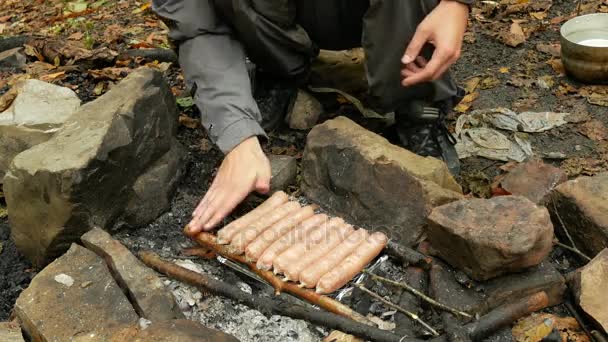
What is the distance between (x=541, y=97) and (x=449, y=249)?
210 cm

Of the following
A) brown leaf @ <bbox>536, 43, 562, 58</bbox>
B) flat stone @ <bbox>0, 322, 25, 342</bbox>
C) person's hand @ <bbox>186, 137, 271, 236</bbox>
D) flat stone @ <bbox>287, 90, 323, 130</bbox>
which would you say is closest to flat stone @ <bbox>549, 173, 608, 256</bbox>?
person's hand @ <bbox>186, 137, 271, 236</bbox>

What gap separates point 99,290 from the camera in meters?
2.79

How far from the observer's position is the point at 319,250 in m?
2.96

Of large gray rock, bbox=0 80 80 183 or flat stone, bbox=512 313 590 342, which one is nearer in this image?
flat stone, bbox=512 313 590 342

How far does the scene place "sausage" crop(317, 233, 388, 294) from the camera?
2.78m

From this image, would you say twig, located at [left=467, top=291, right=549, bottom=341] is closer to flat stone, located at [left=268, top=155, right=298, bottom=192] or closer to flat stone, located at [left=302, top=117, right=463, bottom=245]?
flat stone, located at [left=302, top=117, right=463, bottom=245]

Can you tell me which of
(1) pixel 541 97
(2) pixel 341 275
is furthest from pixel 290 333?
(1) pixel 541 97

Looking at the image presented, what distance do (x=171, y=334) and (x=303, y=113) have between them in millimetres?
2258

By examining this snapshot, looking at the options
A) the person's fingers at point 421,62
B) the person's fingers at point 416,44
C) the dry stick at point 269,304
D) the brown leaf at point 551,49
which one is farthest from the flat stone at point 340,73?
the dry stick at point 269,304

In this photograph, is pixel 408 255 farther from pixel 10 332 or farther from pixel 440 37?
pixel 10 332

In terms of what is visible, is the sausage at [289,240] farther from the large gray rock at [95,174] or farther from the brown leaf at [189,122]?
the brown leaf at [189,122]

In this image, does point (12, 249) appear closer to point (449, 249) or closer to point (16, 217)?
point (16, 217)

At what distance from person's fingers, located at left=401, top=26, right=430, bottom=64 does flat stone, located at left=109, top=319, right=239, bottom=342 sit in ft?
5.46

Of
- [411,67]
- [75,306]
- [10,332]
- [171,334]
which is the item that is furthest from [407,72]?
[10,332]
